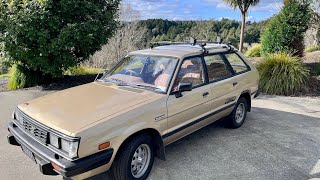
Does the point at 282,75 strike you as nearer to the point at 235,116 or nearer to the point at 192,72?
the point at 235,116

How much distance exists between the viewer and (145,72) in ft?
13.6

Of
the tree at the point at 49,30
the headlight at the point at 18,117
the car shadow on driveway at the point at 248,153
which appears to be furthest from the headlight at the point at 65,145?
the tree at the point at 49,30

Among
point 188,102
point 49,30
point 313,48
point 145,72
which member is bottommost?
point 188,102

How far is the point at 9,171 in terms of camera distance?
148 inches

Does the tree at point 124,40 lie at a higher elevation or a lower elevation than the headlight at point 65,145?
higher

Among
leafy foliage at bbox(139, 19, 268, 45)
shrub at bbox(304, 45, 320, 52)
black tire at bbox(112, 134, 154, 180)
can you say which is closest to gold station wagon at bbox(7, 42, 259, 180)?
black tire at bbox(112, 134, 154, 180)

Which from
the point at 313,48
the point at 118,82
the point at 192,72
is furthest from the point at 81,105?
the point at 313,48

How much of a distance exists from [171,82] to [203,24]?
1035 inches

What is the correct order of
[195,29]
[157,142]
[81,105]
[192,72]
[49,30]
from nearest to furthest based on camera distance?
[81,105], [157,142], [192,72], [49,30], [195,29]

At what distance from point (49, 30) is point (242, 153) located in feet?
19.7

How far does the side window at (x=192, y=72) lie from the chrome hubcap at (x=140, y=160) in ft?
3.52

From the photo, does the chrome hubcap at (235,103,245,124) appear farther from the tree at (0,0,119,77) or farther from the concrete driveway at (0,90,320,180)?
the tree at (0,0,119,77)

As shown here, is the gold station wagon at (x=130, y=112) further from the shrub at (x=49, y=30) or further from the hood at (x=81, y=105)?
the shrub at (x=49, y=30)

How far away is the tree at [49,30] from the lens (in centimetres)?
722
